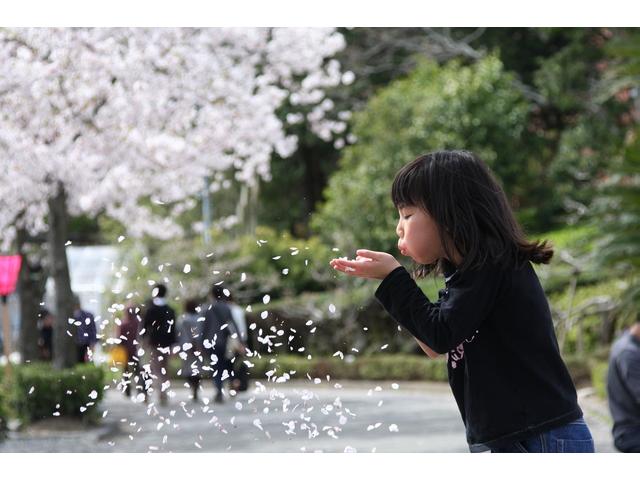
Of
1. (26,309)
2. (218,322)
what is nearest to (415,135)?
(26,309)

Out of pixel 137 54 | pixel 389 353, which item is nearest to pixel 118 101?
pixel 137 54

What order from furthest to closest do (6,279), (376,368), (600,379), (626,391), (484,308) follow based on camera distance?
(376,368) → (6,279) → (600,379) → (626,391) → (484,308)

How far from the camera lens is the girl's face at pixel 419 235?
274cm

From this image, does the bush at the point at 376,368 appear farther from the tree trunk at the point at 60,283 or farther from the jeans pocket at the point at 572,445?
the jeans pocket at the point at 572,445

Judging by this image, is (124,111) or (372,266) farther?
(124,111)

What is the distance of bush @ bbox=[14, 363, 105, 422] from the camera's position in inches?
463

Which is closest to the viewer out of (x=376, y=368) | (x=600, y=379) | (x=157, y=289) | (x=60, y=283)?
(x=157, y=289)

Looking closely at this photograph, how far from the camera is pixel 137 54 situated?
1162 centimetres

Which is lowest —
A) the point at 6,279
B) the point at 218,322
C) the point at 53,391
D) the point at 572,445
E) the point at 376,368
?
the point at 376,368

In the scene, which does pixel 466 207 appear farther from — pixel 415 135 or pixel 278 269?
pixel 278 269

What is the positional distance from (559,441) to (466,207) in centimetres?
60

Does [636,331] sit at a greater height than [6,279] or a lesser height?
greater

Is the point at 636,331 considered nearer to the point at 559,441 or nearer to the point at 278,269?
the point at 559,441

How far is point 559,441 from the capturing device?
8.85 ft
